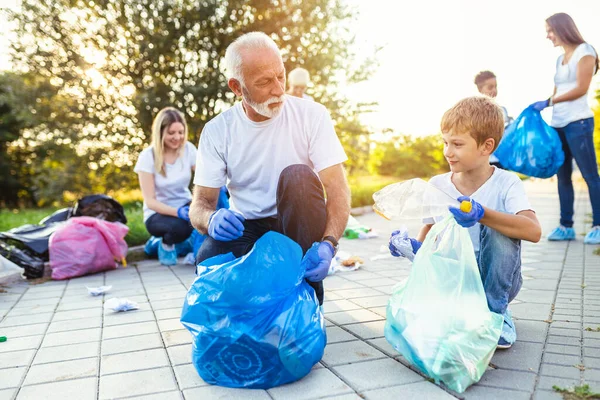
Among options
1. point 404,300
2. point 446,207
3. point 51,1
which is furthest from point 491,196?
point 51,1

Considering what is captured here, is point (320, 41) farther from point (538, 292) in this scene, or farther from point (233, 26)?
point (538, 292)

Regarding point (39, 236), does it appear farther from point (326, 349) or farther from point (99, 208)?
point (326, 349)

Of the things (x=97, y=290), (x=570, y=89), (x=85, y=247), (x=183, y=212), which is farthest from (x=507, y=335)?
(x=85, y=247)

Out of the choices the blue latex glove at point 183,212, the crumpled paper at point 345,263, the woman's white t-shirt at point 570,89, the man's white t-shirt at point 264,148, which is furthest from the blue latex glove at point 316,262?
the woman's white t-shirt at point 570,89

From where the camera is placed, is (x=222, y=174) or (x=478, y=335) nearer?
(x=478, y=335)

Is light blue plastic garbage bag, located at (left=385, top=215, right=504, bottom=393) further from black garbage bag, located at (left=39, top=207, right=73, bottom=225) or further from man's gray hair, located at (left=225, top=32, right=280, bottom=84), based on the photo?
black garbage bag, located at (left=39, top=207, right=73, bottom=225)

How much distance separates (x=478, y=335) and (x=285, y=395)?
28.3 inches

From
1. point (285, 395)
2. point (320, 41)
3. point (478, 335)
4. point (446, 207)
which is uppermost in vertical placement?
point (320, 41)

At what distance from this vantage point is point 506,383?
1.88 metres

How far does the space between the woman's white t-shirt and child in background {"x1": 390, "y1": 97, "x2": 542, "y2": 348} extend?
276 centimetres

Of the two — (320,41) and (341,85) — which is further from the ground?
(320,41)

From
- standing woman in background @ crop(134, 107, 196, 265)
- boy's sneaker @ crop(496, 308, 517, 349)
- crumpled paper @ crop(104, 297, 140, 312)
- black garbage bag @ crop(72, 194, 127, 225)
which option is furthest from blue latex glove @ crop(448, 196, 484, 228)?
black garbage bag @ crop(72, 194, 127, 225)

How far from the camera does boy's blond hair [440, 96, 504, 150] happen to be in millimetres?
2230

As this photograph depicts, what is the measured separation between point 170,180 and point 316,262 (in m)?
2.97
